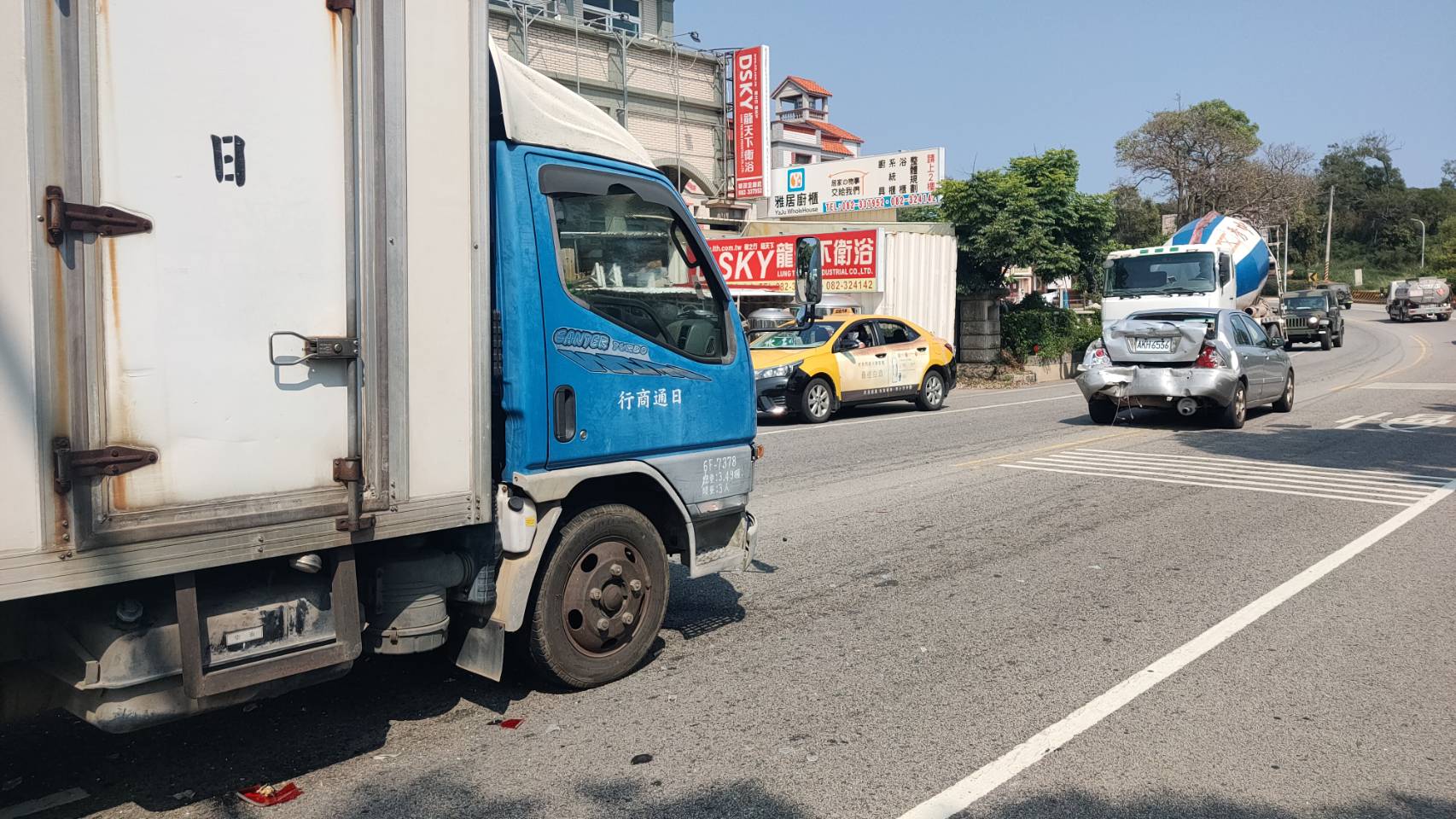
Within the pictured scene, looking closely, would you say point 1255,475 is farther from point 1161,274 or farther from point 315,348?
point 1161,274

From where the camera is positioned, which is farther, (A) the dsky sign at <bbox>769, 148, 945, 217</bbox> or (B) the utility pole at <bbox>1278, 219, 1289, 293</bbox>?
(B) the utility pole at <bbox>1278, 219, 1289, 293</bbox>

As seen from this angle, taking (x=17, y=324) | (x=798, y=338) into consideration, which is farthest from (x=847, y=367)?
(x=17, y=324)

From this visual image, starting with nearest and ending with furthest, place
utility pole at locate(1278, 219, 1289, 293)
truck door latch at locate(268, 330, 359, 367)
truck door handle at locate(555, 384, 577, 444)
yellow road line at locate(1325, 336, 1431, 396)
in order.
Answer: truck door latch at locate(268, 330, 359, 367), truck door handle at locate(555, 384, 577, 444), yellow road line at locate(1325, 336, 1431, 396), utility pole at locate(1278, 219, 1289, 293)

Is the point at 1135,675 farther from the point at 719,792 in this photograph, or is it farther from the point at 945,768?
the point at 719,792

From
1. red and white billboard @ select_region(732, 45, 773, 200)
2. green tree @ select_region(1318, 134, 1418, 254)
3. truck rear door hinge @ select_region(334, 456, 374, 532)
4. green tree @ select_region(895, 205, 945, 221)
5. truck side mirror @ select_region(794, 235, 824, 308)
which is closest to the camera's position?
truck rear door hinge @ select_region(334, 456, 374, 532)

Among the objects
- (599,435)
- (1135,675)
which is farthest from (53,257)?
(1135,675)

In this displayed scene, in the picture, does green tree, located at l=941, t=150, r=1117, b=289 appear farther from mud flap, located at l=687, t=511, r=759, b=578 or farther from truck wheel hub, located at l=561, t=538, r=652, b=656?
truck wheel hub, located at l=561, t=538, r=652, b=656

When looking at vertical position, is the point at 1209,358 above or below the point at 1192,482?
above

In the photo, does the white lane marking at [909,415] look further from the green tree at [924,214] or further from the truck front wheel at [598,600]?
the truck front wheel at [598,600]

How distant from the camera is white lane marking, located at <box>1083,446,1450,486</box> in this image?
10.6m

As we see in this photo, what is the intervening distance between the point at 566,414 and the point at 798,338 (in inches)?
503

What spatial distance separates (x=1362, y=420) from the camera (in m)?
15.8

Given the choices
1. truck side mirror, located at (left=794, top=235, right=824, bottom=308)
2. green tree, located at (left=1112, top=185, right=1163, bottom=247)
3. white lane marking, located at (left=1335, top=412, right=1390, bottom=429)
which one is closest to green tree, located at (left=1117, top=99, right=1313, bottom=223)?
green tree, located at (left=1112, top=185, right=1163, bottom=247)

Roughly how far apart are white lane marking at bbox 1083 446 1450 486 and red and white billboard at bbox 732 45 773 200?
24.8 m
